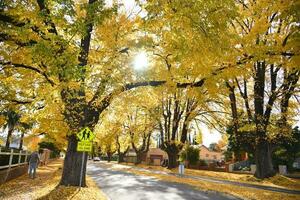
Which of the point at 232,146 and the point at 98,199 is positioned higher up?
the point at 232,146

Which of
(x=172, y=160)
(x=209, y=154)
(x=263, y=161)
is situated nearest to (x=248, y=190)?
(x=263, y=161)

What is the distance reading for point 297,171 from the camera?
94.2ft

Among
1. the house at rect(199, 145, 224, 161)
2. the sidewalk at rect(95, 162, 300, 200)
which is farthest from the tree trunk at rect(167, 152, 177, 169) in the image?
the house at rect(199, 145, 224, 161)

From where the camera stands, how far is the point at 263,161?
2009 cm

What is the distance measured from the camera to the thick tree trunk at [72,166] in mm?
11273

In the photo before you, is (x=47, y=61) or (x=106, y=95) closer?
(x=47, y=61)

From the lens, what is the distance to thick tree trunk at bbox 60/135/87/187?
1127 cm

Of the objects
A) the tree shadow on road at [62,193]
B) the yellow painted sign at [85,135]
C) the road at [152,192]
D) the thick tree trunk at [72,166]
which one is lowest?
the road at [152,192]

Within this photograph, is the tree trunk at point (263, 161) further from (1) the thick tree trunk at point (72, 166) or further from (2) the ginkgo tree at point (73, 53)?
(1) the thick tree trunk at point (72, 166)

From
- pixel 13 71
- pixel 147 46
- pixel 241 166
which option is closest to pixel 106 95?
pixel 147 46

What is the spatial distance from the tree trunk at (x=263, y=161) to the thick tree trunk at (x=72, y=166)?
14.0 m

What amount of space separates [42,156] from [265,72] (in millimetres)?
23926

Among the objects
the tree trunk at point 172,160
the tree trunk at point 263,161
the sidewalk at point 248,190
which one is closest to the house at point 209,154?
the tree trunk at point 172,160

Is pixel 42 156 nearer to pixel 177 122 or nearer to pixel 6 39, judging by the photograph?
pixel 177 122
